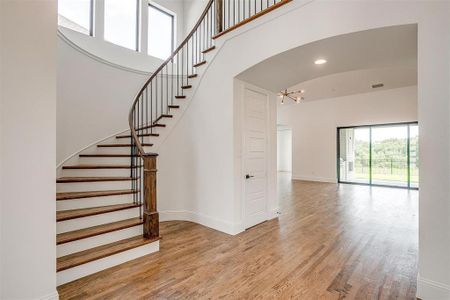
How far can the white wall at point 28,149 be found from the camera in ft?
5.57

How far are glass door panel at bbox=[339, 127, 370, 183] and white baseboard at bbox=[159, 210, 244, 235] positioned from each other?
6948mm

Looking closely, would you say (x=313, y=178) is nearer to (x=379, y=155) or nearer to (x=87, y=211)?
(x=379, y=155)

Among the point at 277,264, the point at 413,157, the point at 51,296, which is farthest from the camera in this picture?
the point at 413,157

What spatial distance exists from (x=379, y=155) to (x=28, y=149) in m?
9.72

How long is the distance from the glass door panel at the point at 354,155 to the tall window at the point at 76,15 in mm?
8891

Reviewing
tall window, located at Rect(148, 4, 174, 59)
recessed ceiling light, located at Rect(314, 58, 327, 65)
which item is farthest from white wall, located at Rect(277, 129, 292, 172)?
recessed ceiling light, located at Rect(314, 58, 327, 65)

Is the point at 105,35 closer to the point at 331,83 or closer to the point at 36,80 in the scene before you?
the point at 36,80

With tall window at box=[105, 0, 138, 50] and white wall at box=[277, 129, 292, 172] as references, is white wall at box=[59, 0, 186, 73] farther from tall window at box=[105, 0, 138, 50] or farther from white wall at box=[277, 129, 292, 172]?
white wall at box=[277, 129, 292, 172]

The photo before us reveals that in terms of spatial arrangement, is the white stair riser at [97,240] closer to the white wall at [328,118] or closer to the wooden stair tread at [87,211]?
the wooden stair tread at [87,211]

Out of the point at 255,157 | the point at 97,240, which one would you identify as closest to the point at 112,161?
the point at 97,240

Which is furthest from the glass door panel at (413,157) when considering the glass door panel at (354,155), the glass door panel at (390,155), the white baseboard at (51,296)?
the white baseboard at (51,296)

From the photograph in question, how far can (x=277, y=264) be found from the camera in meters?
2.60

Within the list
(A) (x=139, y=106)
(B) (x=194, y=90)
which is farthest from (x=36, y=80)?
(A) (x=139, y=106)

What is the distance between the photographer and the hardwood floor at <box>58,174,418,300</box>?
2104 millimetres
